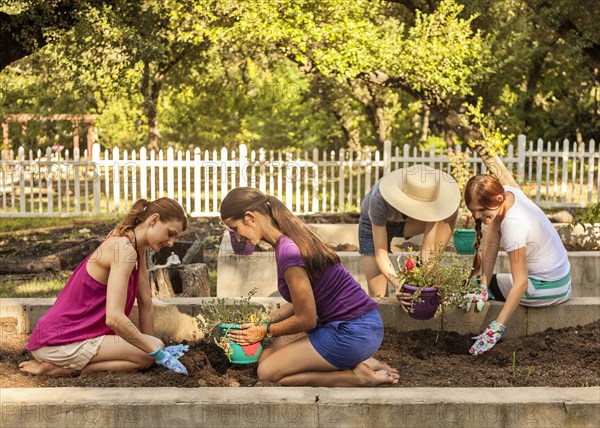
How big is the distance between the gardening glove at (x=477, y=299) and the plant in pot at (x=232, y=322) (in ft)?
4.16

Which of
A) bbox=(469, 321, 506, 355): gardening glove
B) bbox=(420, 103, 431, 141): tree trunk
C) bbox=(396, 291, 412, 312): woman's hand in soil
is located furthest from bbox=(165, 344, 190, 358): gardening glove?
bbox=(420, 103, 431, 141): tree trunk

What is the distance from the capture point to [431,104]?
600 inches

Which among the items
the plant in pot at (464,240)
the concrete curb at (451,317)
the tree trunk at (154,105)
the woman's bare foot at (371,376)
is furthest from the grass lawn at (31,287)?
the tree trunk at (154,105)

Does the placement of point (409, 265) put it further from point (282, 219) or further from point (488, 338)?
point (282, 219)

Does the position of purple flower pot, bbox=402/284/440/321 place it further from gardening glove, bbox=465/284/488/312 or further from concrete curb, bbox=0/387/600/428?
concrete curb, bbox=0/387/600/428

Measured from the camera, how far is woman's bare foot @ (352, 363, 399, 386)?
4.68 meters

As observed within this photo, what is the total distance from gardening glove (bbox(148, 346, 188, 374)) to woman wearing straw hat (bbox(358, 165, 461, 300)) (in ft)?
5.50

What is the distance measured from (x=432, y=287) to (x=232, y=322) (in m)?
1.26

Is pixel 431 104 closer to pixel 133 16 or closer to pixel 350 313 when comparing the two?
pixel 133 16

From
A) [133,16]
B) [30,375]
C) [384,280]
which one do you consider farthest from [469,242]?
[133,16]

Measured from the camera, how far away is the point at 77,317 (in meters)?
4.94

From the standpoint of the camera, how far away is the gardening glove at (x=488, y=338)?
537cm

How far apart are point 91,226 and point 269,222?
34.2 ft

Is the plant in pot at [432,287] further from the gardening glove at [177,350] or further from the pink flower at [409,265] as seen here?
the gardening glove at [177,350]
